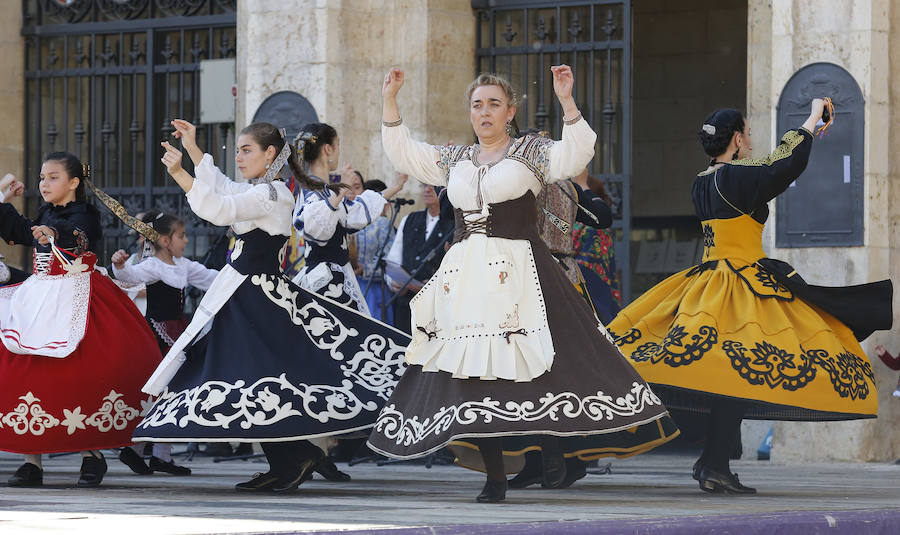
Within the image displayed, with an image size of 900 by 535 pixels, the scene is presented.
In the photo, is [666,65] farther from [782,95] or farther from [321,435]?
[321,435]

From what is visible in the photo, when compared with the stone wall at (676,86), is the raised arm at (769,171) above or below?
below

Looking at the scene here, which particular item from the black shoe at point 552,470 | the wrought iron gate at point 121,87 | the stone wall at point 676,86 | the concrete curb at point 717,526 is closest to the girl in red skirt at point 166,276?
the wrought iron gate at point 121,87

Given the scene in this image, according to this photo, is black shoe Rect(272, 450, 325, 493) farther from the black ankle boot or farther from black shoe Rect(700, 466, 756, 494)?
black shoe Rect(700, 466, 756, 494)

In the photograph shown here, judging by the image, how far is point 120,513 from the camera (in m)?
5.10

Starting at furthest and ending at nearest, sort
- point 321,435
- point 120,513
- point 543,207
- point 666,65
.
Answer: point 666,65 < point 543,207 < point 321,435 < point 120,513

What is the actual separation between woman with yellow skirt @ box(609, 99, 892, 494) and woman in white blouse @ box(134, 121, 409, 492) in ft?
3.85

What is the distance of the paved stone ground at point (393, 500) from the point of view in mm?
4691

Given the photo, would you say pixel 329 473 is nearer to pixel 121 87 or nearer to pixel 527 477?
pixel 527 477

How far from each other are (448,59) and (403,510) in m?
5.93

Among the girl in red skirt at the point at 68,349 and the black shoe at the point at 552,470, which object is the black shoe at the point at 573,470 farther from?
the girl in red skirt at the point at 68,349

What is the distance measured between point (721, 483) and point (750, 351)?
1.87ft

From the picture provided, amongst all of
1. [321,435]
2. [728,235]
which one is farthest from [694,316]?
[321,435]

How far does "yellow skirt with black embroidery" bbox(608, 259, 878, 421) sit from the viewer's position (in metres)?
6.33

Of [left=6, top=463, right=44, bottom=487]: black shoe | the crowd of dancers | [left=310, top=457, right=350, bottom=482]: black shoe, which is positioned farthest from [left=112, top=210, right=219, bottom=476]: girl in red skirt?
[left=6, top=463, right=44, bottom=487]: black shoe
